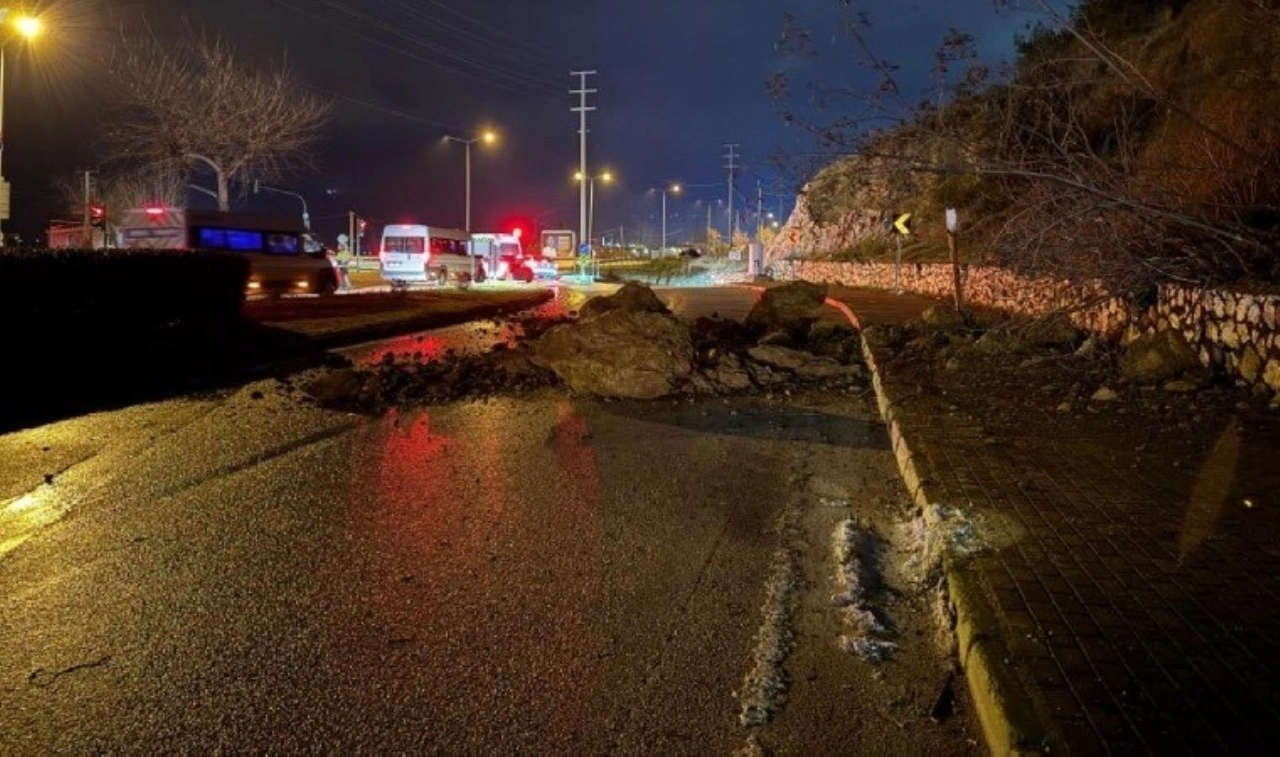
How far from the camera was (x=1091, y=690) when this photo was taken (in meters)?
3.36

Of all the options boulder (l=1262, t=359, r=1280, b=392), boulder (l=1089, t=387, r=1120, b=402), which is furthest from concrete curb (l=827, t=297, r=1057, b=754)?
boulder (l=1262, t=359, r=1280, b=392)

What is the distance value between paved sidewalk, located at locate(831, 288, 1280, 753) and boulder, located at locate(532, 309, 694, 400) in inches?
153

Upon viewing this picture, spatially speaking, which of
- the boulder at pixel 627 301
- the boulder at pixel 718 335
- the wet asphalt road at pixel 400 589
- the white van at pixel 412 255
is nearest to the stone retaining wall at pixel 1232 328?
the wet asphalt road at pixel 400 589

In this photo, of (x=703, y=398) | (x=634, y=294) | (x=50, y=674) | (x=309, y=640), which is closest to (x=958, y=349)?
(x=703, y=398)

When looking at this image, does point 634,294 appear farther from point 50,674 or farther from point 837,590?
point 50,674

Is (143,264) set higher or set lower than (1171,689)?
higher

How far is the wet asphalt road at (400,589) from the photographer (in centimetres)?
358

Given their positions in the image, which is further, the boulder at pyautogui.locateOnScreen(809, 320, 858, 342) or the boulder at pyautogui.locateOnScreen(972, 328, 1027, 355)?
the boulder at pyautogui.locateOnScreen(809, 320, 858, 342)

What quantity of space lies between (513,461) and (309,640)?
3.81 meters

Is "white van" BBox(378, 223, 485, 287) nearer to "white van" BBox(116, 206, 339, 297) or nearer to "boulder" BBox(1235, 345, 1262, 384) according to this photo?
"white van" BBox(116, 206, 339, 297)

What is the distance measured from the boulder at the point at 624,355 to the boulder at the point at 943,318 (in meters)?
5.33

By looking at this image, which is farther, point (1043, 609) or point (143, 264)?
point (143, 264)

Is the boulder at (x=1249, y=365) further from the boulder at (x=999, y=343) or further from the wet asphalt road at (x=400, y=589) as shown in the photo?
the boulder at (x=999, y=343)

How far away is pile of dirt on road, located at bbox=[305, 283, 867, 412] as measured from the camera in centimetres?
1129
